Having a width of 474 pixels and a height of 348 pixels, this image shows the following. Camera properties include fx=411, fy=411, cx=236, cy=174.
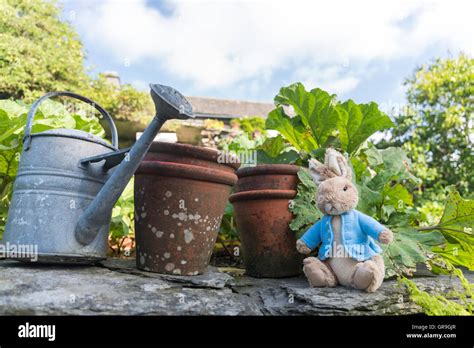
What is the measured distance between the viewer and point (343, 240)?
155 centimetres

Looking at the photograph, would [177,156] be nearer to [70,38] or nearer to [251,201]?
[251,201]

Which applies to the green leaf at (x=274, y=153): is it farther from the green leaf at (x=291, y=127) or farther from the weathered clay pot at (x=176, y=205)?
the weathered clay pot at (x=176, y=205)

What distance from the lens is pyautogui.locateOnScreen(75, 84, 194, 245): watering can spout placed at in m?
1.35

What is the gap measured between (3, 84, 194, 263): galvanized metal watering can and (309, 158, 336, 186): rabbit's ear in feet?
1.99

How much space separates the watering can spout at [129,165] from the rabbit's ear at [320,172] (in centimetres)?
60

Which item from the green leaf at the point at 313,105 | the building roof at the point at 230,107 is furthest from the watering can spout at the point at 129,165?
the building roof at the point at 230,107

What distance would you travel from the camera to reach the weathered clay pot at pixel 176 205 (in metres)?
1.57

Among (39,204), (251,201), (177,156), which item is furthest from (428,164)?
(39,204)

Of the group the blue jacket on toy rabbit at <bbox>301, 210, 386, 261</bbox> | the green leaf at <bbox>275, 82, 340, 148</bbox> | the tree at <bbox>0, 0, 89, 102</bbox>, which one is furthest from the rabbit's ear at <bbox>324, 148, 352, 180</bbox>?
the tree at <bbox>0, 0, 89, 102</bbox>

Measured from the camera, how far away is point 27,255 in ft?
4.84

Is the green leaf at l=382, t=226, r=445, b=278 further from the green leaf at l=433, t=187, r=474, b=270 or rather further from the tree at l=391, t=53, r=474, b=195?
the tree at l=391, t=53, r=474, b=195

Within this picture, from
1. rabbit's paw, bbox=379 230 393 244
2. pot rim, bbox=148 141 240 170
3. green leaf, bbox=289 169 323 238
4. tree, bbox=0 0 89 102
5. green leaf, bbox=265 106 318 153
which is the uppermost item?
tree, bbox=0 0 89 102

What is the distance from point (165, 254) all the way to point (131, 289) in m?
0.25
